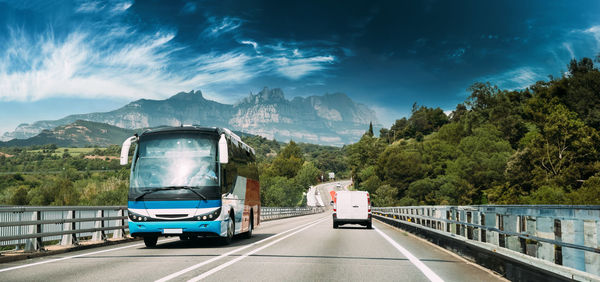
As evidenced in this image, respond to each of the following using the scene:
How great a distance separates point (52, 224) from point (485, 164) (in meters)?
100

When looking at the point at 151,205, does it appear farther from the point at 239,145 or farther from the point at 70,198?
the point at 70,198

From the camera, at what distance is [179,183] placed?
14.1m

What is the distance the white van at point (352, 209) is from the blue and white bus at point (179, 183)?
46.6 feet

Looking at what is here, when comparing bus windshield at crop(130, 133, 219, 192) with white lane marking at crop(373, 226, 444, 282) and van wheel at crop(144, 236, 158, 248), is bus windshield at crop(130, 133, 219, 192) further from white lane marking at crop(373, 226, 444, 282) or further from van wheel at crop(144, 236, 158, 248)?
white lane marking at crop(373, 226, 444, 282)

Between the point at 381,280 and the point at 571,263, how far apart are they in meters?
3.03

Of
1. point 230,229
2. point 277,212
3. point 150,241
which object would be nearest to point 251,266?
point 230,229

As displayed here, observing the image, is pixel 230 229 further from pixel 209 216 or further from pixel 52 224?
pixel 52 224

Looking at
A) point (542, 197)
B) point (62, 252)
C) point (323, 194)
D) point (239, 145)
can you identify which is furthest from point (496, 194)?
point (323, 194)

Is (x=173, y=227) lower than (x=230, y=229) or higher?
higher

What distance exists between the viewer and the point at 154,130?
15359mm

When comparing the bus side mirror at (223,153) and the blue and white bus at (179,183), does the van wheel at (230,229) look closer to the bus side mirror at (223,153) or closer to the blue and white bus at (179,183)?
the blue and white bus at (179,183)

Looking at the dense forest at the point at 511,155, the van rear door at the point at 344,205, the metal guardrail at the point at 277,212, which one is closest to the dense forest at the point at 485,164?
the dense forest at the point at 511,155

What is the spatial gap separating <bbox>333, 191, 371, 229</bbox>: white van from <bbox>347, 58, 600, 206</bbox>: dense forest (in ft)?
140

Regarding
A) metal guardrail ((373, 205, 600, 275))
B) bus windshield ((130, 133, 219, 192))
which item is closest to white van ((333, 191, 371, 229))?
bus windshield ((130, 133, 219, 192))
